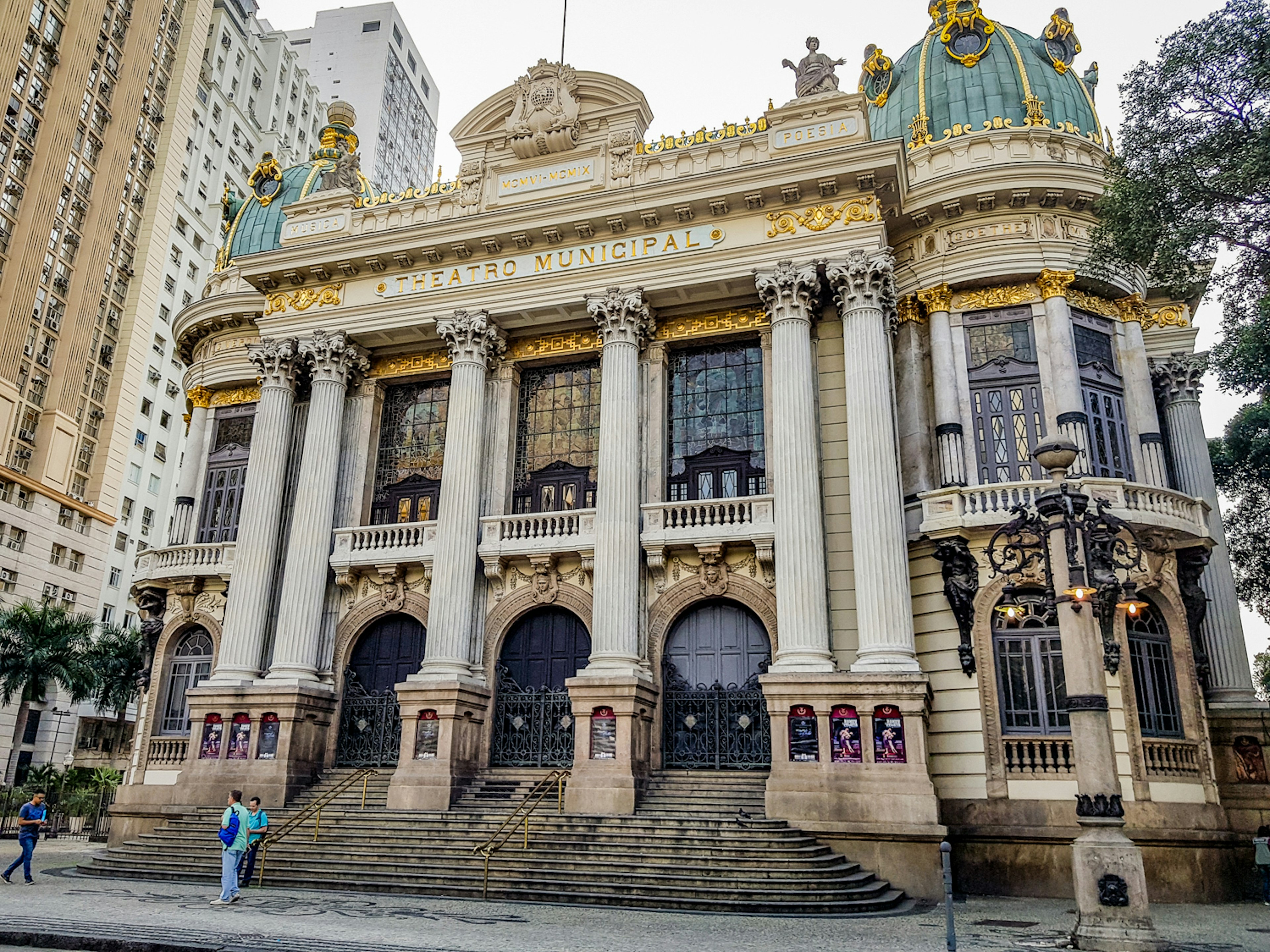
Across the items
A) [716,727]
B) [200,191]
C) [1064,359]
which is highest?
[200,191]

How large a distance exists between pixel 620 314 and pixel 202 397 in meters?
14.8

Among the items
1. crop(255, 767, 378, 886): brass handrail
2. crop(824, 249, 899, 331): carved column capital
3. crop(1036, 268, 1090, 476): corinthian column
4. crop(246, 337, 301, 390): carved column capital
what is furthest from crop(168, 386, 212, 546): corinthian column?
crop(1036, 268, 1090, 476): corinthian column

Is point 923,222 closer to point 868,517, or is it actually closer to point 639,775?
point 868,517

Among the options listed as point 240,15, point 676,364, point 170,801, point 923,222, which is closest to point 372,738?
point 170,801

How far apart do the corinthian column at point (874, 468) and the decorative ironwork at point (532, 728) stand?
699 cm

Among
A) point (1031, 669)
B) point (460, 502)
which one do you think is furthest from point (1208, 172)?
point (460, 502)

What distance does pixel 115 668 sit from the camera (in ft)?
133

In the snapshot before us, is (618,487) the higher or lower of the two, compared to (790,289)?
lower

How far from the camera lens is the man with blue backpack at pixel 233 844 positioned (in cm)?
1520

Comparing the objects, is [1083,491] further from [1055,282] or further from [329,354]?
[329,354]

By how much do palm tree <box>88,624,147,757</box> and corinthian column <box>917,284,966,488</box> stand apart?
3183 cm

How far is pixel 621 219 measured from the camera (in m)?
23.7

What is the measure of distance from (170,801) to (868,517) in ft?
60.6

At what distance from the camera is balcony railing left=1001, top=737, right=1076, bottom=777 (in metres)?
19.0
